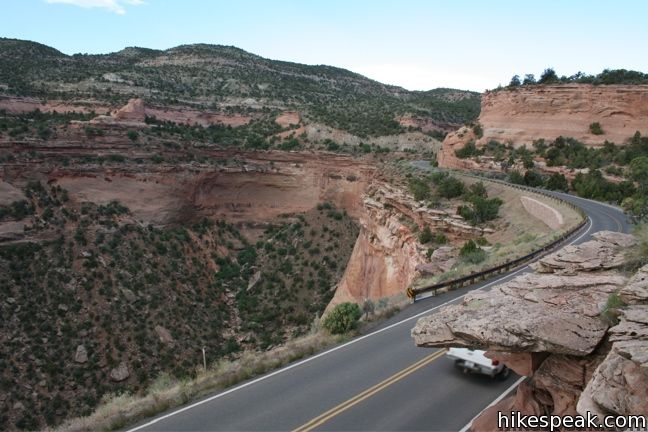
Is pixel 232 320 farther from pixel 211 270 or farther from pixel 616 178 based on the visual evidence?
pixel 616 178

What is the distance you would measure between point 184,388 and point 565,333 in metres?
8.09

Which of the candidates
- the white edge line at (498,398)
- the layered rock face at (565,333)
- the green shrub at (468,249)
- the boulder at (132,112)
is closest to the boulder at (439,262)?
the green shrub at (468,249)

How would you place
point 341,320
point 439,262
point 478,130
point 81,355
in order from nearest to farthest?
point 341,320 < point 439,262 < point 81,355 < point 478,130

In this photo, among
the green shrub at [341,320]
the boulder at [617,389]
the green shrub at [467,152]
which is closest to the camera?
the boulder at [617,389]

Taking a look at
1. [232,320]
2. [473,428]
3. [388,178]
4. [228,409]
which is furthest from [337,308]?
[388,178]

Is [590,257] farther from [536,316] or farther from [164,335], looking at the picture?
[164,335]

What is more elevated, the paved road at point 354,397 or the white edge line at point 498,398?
the white edge line at point 498,398

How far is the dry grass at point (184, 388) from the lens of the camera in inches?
A: 372

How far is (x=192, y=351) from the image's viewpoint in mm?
29750

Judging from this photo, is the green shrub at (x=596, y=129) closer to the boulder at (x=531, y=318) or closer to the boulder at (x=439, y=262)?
the boulder at (x=439, y=262)

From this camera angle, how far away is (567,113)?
162 ft

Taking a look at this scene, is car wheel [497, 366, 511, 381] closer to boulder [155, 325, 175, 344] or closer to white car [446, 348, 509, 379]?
white car [446, 348, 509, 379]

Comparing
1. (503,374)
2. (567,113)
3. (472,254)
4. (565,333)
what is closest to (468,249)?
(472,254)

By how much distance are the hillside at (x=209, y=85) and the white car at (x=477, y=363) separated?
48.3 metres
